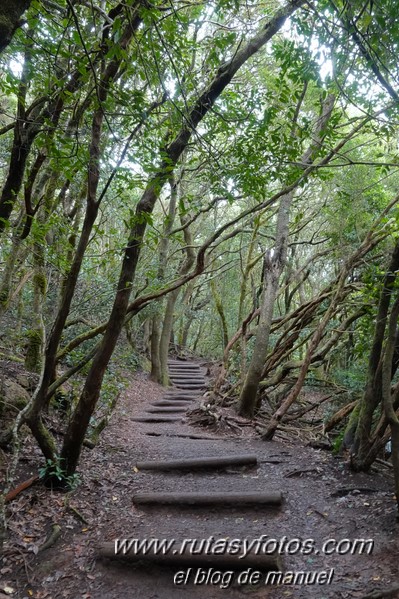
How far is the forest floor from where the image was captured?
329 centimetres

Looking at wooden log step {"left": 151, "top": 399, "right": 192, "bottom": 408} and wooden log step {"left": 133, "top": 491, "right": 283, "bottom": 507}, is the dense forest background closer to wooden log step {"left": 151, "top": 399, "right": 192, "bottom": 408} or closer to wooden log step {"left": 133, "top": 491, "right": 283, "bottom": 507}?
wooden log step {"left": 133, "top": 491, "right": 283, "bottom": 507}

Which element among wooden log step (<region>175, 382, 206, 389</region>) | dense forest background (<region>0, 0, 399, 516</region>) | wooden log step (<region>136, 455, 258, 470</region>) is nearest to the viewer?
dense forest background (<region>0, 0, 399, 516</region>)

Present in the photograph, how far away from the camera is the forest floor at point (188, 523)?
10.8ft

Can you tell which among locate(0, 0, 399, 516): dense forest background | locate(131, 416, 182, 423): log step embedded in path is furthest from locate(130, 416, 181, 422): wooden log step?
locate(0, 0, 399, 516): dense forest background

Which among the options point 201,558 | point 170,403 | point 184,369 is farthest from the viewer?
point 184,369

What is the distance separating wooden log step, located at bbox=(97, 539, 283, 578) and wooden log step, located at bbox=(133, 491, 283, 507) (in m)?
0.66

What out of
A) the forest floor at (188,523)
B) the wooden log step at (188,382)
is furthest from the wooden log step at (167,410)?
the wooden log step at (188,382)

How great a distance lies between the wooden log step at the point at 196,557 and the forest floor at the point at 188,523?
0.22 feet

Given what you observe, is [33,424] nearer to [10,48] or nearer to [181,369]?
[10,48]

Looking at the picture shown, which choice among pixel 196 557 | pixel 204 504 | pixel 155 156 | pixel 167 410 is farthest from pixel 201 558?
pixel 167 410

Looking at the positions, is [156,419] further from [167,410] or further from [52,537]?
[52,537]

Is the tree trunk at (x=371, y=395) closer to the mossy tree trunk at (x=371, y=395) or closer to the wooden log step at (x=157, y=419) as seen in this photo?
the mossy tree trunk at (x=371, y=395)

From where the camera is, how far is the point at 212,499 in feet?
14.6

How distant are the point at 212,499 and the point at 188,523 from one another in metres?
0.39
